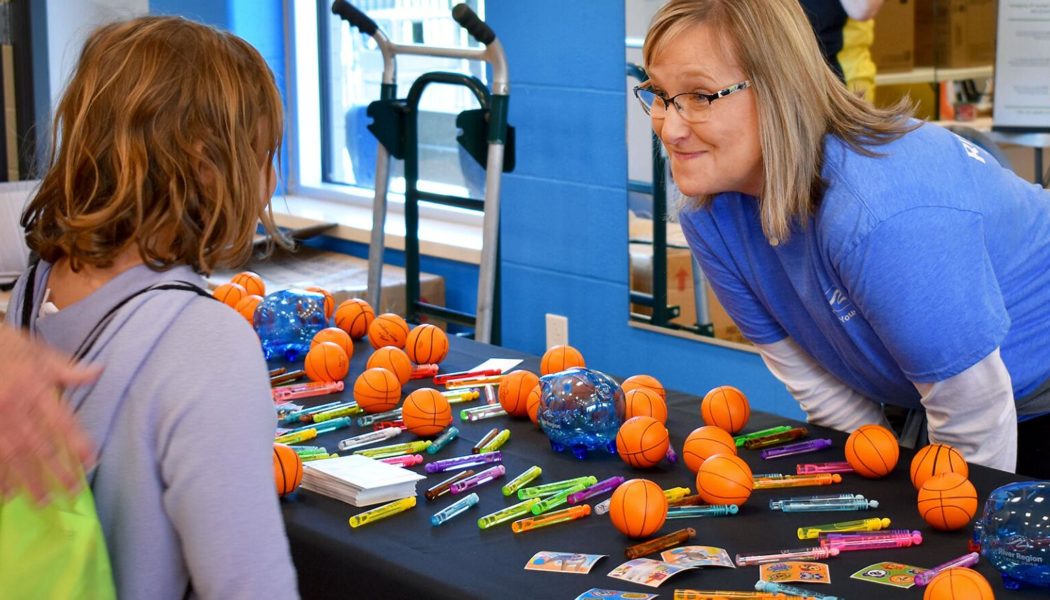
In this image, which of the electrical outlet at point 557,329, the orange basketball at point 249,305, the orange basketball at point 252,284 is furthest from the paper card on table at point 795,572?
the electrical outlet at point 557,329

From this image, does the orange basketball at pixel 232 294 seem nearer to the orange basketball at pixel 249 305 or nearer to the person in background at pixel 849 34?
the orange basketball at pixel 249 305

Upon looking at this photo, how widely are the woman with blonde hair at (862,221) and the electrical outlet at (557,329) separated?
7.46 feet

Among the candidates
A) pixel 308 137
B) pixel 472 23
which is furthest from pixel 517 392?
pixel 308 137

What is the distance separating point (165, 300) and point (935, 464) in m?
0.99

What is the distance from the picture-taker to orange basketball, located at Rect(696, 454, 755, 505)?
149 cm

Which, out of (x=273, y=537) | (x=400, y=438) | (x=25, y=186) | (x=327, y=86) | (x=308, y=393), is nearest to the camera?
(x=273, y=537)

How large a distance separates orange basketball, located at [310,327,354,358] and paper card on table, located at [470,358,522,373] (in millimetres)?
234

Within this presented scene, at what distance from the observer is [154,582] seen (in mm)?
1044

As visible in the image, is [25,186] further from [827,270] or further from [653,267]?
[827,270]

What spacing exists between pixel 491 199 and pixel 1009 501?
92.2 inches

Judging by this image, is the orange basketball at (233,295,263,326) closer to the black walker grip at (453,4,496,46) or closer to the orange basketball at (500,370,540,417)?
the orange basketball at (500,370,540,417)

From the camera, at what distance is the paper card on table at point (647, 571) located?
1.29 metres

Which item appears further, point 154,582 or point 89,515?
point 154,582

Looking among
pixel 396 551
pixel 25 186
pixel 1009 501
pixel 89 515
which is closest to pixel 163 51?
pixel 89 515
